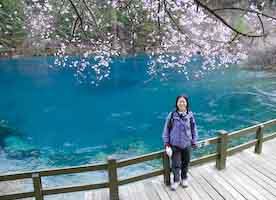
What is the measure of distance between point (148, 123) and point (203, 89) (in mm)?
8456

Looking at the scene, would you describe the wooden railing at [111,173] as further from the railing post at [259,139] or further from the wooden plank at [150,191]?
the railing post at [259,139]

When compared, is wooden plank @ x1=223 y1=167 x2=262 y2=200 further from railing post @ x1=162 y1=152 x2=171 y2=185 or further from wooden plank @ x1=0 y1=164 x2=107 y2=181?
wooden plank @ x1=0 y1=164 x2=107 y2=181

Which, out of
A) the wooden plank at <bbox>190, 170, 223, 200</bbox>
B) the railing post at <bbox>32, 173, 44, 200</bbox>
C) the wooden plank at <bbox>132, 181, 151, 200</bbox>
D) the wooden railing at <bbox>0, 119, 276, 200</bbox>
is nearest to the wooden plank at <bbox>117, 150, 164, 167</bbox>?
the wooden railing at <bbox>0, 119, 276, 200</bbox>

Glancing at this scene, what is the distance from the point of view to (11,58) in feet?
119

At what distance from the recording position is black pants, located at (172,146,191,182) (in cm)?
449

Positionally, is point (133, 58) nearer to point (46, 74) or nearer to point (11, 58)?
point (46, 74)

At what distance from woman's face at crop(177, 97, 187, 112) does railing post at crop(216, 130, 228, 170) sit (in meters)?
1.19

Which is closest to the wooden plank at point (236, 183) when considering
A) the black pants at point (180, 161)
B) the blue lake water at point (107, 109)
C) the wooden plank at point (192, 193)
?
the wooden plank at point (192, 193)

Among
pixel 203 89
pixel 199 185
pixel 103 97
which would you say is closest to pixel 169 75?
pixel 203 89

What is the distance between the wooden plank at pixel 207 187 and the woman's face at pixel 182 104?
4.37ft

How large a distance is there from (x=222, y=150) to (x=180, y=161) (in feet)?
3.61

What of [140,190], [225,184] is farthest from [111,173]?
[225,184]

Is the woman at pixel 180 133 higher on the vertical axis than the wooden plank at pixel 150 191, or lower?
higher

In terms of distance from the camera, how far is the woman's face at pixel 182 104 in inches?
170
